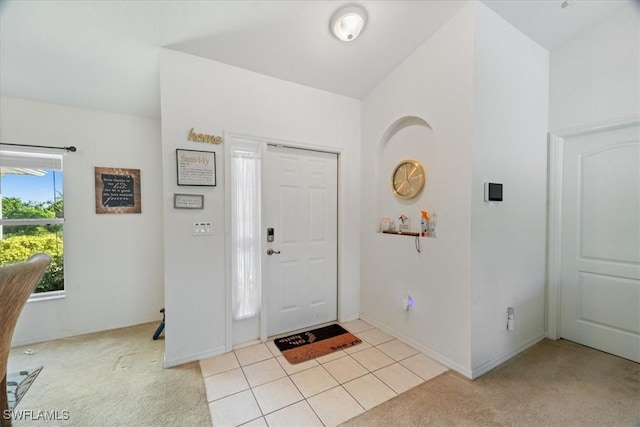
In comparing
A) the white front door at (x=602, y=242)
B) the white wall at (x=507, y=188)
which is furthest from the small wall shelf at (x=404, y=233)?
the white front door at (x=602, y=242)

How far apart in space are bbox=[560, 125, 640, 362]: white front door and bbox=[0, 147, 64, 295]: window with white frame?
5.24m

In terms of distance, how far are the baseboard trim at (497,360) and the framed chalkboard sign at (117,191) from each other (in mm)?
3751

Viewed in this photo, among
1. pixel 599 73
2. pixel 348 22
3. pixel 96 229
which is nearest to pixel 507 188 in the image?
pixel 599 73

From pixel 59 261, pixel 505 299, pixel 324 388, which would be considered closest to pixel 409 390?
pixel 324 388

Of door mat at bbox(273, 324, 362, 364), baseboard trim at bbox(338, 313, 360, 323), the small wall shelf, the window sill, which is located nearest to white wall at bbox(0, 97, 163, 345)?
the window sill

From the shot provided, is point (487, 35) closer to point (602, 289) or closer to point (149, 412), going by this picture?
point (602, 289)

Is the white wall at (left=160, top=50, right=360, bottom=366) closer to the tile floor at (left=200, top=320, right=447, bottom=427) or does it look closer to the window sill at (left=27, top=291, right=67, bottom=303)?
the tile floor at (left=200, top=320, right=447, bottom=427)

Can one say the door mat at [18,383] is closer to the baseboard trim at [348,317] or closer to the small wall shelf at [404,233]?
the baseboard trim at [348,317]

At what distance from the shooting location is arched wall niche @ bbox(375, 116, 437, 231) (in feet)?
8.00

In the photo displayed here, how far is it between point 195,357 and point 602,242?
3.89 meters

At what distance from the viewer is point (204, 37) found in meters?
2.05

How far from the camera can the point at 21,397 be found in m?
1.77

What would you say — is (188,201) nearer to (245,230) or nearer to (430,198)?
(245,230)

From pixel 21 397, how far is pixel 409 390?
2.76m
